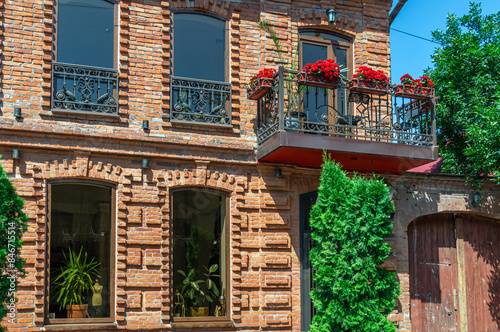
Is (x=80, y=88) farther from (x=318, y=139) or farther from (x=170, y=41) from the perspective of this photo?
(x=318, y=139)

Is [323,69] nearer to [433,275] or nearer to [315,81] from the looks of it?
[315,81]

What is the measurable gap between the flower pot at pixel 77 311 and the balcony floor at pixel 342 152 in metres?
3.93

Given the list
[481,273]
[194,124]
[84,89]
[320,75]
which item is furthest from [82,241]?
[481,273]

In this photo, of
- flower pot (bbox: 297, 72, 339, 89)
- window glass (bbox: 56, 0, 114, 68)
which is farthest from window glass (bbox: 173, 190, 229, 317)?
window glass (bbox: 56, 0, 114, 68)

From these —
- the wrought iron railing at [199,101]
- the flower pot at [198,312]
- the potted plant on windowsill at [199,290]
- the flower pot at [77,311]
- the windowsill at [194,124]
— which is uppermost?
the wrought iron railing at [199,101]

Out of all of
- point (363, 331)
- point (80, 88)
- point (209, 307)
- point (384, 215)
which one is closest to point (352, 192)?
point (384, 215)

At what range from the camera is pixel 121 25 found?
11.7 meters

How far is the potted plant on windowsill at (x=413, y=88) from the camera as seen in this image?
40.1 ft

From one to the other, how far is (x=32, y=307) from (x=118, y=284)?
1.36 m

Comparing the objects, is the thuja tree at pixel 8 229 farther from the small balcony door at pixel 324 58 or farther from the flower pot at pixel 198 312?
the small balcony door at pixel 324 58

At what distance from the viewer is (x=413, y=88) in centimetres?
1237

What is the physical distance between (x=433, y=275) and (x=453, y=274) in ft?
1.46

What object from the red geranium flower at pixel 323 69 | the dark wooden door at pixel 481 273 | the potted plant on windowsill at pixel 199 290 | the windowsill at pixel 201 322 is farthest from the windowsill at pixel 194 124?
the dark wooden door at pixel 481 273

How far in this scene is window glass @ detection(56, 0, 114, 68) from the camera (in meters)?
11.4
